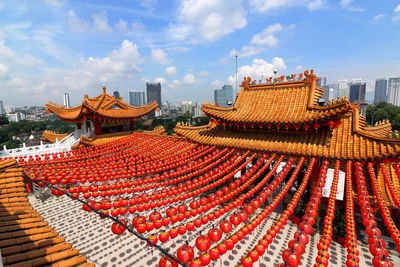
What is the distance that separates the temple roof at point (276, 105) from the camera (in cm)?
860

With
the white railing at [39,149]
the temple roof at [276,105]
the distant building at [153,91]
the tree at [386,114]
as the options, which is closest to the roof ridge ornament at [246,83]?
the temple roof at [276,105]

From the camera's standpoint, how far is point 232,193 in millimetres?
5656

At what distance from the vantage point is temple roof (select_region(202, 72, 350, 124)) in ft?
28.2

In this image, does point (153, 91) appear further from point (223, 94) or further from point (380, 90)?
point (380, 90)

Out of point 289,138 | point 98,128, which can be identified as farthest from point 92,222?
point 289,138

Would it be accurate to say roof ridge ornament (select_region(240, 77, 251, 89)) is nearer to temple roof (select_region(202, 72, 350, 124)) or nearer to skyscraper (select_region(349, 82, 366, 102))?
temple roof (select_region(202, 72, 350, 124))

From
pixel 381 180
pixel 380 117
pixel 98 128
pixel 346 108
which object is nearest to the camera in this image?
pixel 346 108

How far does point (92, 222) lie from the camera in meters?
11.1

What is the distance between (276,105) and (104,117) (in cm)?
1302

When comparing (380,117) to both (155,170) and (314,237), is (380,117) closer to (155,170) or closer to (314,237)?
(314,237)

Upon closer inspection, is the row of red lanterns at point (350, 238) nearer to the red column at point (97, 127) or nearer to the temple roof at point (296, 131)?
the temple roof at point (296, 131)

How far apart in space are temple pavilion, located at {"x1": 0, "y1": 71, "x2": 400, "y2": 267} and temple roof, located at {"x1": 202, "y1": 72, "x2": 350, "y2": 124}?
7 centimetres

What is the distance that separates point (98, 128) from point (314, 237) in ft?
55.9

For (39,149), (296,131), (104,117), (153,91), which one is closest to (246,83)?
(296,131)
